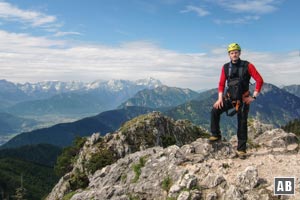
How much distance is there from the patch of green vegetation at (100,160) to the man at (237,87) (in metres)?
68.8

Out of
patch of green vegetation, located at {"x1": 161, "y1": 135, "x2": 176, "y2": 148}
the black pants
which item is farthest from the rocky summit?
patch of green vegetation, located at {"x1": 161, "y1": 135, "x2": 176, "y2": 148}

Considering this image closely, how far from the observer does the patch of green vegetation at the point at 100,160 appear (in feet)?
286

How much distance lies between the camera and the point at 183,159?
72.8 feet

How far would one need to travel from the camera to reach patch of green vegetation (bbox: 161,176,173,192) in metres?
20.1

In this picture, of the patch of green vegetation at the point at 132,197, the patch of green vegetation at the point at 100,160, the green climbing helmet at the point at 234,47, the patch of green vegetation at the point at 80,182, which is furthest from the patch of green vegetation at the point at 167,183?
the patch of green vegetation at the point at 100,160

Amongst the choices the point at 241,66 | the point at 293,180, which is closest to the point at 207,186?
the point at 293,180

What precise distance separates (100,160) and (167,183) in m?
72.6

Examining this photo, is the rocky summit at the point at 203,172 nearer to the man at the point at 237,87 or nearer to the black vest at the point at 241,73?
the man at the point at 237,87

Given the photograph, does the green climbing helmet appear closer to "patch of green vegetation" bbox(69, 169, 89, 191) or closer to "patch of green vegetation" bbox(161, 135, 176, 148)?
"patch of green vegetation" bbox(69, 169, 89, 191)

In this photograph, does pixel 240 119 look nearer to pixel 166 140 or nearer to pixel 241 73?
pixel 241 73

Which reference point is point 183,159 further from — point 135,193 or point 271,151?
point 271,151

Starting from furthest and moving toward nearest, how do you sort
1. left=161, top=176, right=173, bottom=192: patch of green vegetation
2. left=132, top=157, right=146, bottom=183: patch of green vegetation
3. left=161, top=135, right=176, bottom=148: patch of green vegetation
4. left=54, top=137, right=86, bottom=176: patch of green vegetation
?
left=54, top=137, right=86, bottom=176: patch of green vegetation, left=161, top=135, right=176, bottom=148: patch of green vegetation, left=132, top=157, right=146, bottom=183: patch of green vegetation, left=161, top=176, right=173, bottom=192: patch of green vegetation

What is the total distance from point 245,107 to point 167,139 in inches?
3516

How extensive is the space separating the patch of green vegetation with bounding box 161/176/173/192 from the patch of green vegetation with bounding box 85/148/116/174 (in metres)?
67.3
